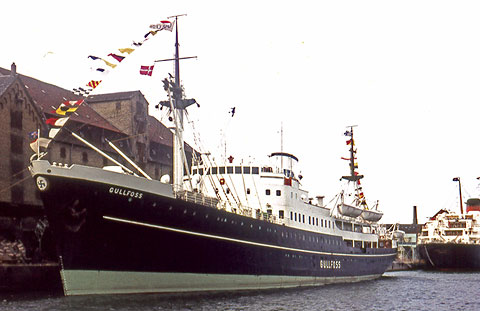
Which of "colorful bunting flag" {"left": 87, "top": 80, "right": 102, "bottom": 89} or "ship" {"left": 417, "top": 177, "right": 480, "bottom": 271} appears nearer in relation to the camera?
"colorful bunting flag" {"left": 87, "top": 80, "right": 102, "bottom": 89}

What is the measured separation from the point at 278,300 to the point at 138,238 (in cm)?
844

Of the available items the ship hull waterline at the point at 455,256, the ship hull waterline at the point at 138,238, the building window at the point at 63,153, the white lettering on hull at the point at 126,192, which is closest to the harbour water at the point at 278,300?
the ship hull waterline at the point at 138,238

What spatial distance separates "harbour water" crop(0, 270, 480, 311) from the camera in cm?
2375

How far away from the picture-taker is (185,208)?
91.1 ft

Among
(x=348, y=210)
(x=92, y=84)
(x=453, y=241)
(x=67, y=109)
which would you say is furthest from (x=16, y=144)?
(x=453, y=241)

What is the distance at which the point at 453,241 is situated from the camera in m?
84.6

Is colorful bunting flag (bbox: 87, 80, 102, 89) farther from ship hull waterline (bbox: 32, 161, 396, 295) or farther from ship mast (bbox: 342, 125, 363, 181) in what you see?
ship mast (bbox: 342, 125, 363, 181)

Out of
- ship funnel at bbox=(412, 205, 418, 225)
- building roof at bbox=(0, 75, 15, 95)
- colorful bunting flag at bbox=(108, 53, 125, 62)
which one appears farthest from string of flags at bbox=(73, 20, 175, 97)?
ship funnel at bbox=(412, 205, 418, 225)

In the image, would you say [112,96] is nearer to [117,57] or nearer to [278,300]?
[117,57]

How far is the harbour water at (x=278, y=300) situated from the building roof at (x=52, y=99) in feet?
82.5

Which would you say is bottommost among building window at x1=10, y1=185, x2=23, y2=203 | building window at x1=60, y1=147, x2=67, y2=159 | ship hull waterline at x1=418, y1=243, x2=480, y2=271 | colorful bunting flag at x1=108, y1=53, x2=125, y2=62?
ship hull waterline at x1=418, y1=243, x2=480, y2=271

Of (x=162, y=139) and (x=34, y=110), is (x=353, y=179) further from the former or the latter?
(x=34, y=110)

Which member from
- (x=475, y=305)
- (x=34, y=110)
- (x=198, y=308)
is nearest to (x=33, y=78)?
(x=34, y=110)

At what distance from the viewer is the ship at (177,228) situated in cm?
2495
